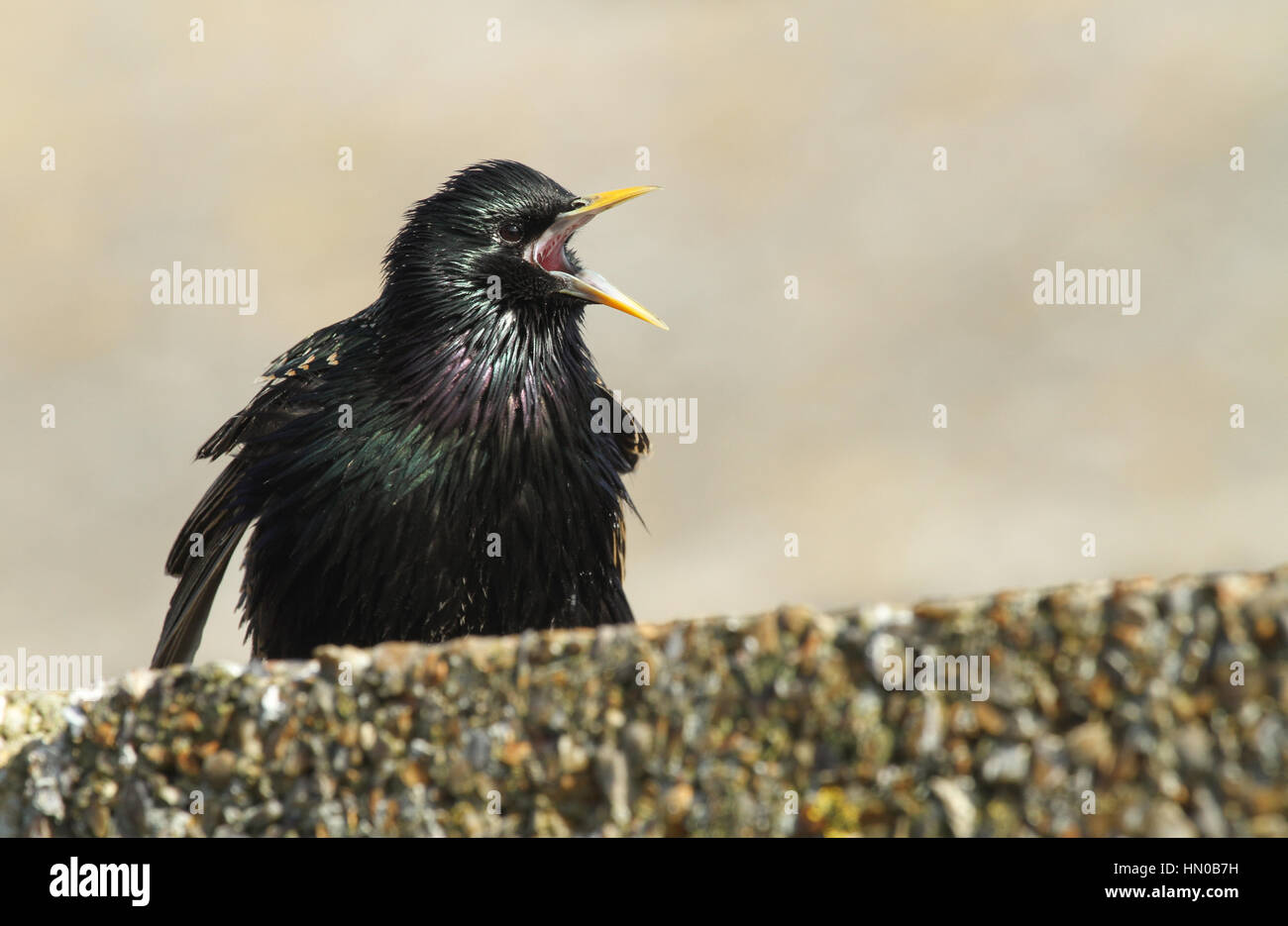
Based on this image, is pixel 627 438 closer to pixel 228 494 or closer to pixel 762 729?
pixel 228 494

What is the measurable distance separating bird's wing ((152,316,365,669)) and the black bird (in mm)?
11

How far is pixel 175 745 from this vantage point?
12.3ft

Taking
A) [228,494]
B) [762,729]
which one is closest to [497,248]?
[228,494]

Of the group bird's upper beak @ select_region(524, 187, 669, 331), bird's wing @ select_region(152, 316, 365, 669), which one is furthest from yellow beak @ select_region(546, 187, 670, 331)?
bird's wing @ select_region(152, 316, 365, 669)

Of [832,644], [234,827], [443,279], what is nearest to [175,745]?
[234,827]

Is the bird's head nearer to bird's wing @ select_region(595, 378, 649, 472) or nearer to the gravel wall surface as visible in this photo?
bird's wing @ select_region(595, 378, 649, 472)

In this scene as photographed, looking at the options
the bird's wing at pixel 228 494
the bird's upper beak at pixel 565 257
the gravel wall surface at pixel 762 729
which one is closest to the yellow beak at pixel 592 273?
the bird's upper beak at pixel 565 257

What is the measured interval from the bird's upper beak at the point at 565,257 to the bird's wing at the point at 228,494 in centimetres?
90

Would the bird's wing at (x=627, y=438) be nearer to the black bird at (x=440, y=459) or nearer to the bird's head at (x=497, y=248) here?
the black bird at (x=440, y=459)

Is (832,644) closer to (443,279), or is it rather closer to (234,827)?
(234,827)

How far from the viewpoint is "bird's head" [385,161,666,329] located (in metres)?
6.02

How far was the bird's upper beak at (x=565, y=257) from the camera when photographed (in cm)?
610

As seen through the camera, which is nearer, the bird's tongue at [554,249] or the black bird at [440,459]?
the black bird at [440,459]
